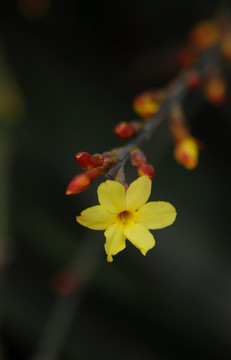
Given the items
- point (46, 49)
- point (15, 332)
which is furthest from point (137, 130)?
point (15, 332)

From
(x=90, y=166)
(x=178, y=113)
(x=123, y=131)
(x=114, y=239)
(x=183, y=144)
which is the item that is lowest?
(x=114, y=239)

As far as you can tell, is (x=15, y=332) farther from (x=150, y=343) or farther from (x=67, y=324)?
(x=150, y=343)

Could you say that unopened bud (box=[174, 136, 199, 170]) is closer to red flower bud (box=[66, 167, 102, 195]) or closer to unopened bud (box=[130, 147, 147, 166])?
unopened bud (box=[130, 147, 147, 166])

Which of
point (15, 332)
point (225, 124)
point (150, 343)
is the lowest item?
point (15, 332)

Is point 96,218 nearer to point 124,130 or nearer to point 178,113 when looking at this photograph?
point 124,130

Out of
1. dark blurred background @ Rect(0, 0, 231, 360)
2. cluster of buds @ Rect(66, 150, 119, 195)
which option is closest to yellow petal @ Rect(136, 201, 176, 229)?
cluster of buds @ Rect(66, 150, 119, 195)

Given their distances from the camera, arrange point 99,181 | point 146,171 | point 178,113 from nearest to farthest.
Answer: point 146,171 < point 178,113 < point 99,181

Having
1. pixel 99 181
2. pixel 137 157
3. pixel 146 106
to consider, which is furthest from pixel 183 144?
pixel 99 181
